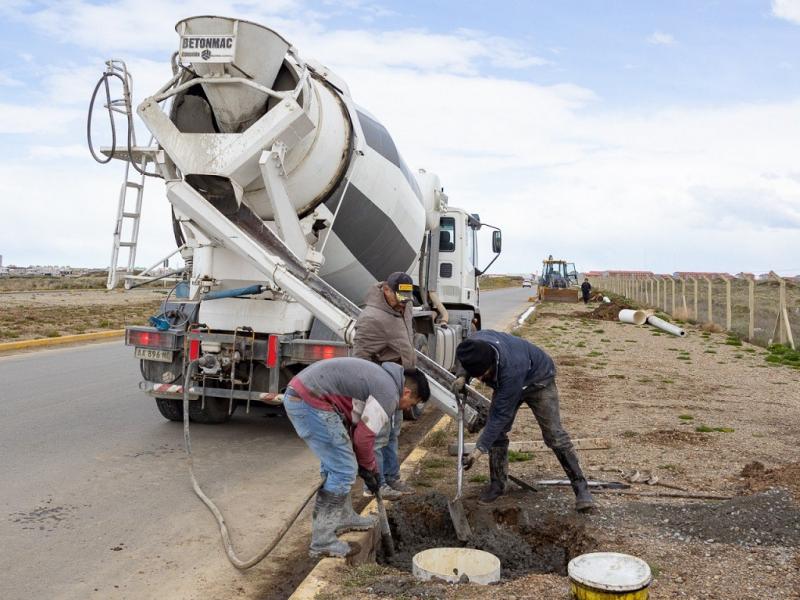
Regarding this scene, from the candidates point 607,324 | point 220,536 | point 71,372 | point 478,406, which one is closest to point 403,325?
point 478,406

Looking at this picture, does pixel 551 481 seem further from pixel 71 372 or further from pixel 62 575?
pixel 71 372

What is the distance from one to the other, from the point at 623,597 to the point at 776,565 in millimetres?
1512

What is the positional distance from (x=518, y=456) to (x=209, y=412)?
372 centimetres

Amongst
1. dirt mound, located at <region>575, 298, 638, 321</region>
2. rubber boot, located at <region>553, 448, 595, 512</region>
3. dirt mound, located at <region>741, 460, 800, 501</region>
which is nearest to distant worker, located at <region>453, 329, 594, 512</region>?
rubber boot, located at <region>553, 448, 595, 512</region>

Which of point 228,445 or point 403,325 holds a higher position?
point 403,325

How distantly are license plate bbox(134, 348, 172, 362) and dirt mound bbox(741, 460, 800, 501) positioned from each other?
5.64m

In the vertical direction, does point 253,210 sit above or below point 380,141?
below

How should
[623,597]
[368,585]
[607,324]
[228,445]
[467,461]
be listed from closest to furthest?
1. [623,597]
2. [368,585]
3. [467,461]
4. [228,445]
5. [607,324]

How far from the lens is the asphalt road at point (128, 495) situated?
15.3 ft

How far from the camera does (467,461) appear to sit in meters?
5.99

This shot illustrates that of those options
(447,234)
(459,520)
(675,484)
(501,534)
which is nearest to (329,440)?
(459,520)

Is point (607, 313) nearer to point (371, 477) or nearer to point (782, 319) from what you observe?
point (782, 319)

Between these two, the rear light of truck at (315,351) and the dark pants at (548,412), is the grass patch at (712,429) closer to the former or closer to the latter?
the dark pants at (548,412)

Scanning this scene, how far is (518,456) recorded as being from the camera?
755cm
